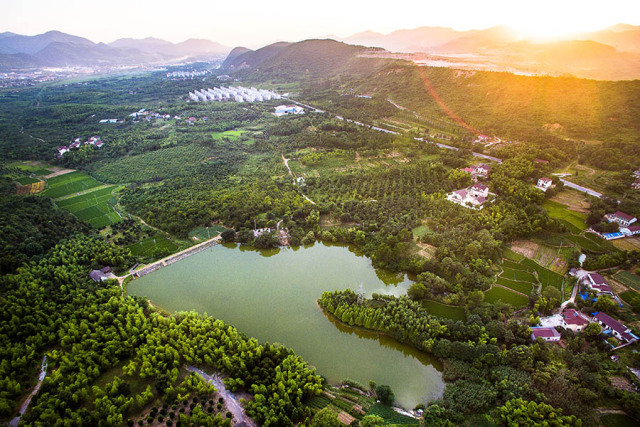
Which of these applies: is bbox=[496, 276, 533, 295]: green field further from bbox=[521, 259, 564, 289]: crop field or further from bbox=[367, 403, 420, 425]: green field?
bbox=[367, 403, 420, 425]: green field

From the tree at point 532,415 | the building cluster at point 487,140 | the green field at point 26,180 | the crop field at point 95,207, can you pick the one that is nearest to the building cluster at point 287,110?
the building cluster at point 487,140

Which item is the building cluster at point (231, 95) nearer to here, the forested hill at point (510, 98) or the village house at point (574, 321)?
the forested hill at point (510, 98)

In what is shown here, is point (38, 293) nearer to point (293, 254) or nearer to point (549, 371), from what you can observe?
point (293, 254)

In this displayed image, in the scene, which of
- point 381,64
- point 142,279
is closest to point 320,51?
point 381,64

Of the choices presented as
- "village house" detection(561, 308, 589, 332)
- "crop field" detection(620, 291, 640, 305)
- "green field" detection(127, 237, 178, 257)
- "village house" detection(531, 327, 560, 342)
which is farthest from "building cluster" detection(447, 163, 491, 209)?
"green field" detection(127, 237, 178, 257)

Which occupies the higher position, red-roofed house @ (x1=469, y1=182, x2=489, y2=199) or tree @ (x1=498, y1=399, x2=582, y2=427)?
red-roofed house @ (x1=469, y1=182, x2=489, y2=199)

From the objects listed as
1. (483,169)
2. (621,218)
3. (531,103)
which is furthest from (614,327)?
(531,103)

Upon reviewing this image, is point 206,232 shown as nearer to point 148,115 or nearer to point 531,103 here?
point 148,115
